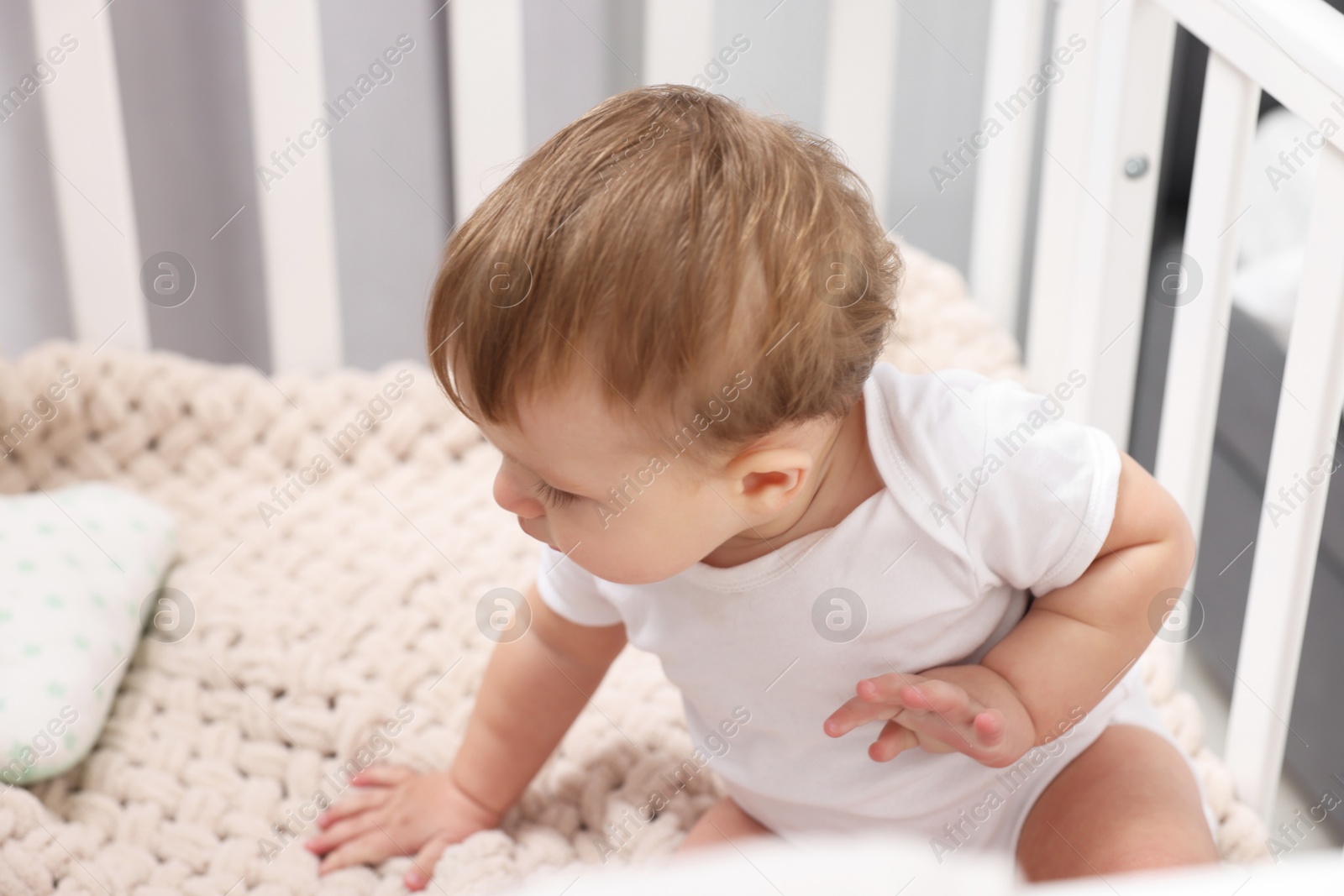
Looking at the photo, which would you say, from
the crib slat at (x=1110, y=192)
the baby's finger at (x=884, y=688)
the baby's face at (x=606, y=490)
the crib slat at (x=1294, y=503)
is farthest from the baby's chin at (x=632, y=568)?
the crib slat at (x=1110, y=192)

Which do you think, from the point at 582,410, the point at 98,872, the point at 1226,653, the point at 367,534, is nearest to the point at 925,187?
the point at 1226,653

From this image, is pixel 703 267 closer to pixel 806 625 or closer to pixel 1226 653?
pixel 806 625

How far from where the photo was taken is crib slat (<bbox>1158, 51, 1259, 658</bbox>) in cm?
76

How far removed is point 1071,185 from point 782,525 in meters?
0.54

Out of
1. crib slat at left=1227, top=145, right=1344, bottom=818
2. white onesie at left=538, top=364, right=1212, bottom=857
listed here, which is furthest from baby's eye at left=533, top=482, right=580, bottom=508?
crib slat at left=1227, top=145, right=1344, bottom=818

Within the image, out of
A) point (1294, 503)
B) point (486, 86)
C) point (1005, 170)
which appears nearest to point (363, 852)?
point (1294, 503)

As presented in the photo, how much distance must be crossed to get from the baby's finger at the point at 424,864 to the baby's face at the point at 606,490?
273 mm

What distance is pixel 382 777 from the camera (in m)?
0.82

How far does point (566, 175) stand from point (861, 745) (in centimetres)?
36

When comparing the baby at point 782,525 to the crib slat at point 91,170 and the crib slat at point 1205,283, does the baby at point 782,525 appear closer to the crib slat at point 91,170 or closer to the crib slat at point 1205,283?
the crib slat at point 1205,283

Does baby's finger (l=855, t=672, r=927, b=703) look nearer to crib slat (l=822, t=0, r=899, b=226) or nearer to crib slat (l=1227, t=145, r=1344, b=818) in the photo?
crib slat (l=1227, t=145, r=1344, b=818)

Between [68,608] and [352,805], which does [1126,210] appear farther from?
[68,608]

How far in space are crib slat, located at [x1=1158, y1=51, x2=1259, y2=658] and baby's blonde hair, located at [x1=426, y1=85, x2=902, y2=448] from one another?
1.17ft

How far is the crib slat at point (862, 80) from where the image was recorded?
1.12 m
